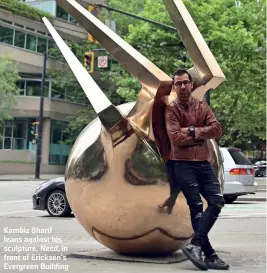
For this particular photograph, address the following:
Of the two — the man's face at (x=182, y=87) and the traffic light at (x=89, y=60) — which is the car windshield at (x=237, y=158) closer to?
the traffic light at (x=89, y=60)

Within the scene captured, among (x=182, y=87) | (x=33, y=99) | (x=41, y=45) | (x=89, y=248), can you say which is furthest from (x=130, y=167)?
(x=41, y=45)

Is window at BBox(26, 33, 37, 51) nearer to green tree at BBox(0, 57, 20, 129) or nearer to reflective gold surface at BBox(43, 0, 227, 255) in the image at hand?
green tree at BBox(0, 57, 20, 129)

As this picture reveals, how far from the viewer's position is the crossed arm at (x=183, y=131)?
5246mm

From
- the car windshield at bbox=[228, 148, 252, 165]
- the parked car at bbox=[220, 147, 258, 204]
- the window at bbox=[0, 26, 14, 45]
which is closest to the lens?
the parked car at bbox=[220, 147, 258, 204]

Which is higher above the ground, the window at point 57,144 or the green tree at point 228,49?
the green tree at point 228,49

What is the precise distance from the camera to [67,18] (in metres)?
48.7

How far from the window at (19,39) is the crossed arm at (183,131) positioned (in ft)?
134

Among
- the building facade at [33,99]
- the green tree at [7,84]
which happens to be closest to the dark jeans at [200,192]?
the green tree at [7,84]

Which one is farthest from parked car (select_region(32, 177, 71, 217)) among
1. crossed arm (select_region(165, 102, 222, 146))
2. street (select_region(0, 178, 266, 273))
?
crossed arm (select_region(165, 102, 222, 146))

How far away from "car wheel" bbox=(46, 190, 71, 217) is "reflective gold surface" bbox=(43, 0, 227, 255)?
23.3ft

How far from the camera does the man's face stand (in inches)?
211

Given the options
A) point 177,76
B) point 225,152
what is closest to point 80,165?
point 177,76

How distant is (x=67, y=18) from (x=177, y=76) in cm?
4472

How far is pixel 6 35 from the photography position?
43.7m
